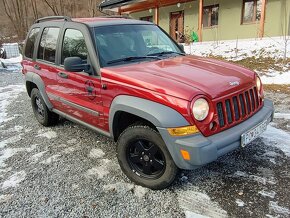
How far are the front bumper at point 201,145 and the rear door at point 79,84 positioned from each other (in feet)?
3.93

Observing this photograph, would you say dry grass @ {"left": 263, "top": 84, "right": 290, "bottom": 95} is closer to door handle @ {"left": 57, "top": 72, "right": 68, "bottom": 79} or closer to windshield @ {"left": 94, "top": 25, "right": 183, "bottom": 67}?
windshield @ {"left": 94, "top": 25, "right": 183, "bottom": 67}

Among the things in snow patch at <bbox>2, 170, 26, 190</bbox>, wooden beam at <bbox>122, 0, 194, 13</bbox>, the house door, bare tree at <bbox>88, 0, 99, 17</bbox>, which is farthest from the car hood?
bare tree at <bbox>88, 0, 99, 17</bbox>

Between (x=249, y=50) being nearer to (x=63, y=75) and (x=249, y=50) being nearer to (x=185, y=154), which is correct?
(x=63, y=75)

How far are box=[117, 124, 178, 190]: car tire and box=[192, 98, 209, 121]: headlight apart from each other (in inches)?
18.0

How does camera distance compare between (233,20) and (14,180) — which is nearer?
(14,180)

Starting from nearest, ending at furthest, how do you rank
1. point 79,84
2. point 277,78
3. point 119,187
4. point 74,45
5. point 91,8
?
point 119,187, point 79,84, point 74,45, point 277,78, point 91,8

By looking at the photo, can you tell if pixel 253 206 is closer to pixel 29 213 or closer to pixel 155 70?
pixel 155 70

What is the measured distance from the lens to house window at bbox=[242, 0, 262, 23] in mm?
14898

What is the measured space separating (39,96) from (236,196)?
378 cm

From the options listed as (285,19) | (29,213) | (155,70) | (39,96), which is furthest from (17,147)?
(285,19)

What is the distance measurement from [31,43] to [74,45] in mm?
1633

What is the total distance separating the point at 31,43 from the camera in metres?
5.07

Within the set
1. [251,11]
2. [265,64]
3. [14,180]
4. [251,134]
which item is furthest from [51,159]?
[251,11]

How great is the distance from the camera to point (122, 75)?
3119mm
